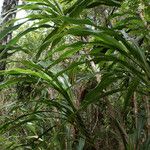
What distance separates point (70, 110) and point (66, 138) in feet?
0.64

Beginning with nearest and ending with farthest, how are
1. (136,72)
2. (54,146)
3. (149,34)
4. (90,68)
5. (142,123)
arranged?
(136,72) → (149,34) → (142,123) → (54,146) → (90,68)

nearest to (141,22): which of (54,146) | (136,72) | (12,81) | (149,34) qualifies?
(149,34)

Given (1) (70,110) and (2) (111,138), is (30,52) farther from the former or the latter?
(2) (111,138)

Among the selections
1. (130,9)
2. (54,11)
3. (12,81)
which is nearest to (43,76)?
(12,81)

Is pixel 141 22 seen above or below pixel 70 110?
above

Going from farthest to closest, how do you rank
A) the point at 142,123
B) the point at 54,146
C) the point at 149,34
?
the point at 54,146, the point at 142,123, the point at 149,34

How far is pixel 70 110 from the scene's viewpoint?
1.24 m

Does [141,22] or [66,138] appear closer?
[141,22]

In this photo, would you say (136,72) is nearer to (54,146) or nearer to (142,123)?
(142,123)

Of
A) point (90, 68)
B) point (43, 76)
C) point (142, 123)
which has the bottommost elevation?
point (142, 123)

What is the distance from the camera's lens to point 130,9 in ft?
3.34

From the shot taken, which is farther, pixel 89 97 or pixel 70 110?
pixel 70 110

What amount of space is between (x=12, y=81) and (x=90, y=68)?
1.29ft

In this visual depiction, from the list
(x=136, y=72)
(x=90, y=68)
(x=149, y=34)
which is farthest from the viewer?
(x=90, y=68)
